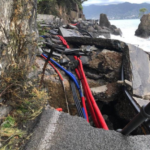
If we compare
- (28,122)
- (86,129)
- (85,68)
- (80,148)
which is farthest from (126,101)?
(28,122)

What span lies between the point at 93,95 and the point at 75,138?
1682mm

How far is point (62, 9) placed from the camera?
14570 mm

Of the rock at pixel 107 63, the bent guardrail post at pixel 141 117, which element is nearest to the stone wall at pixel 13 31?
the bent guardrail post at pixel 141 117

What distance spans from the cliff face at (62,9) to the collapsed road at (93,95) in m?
7.29

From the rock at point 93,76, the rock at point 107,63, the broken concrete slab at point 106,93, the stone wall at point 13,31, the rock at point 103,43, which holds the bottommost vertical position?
the broken concrete slab at point 106,93

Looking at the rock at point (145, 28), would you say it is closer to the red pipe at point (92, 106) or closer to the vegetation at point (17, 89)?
the red pipe at point (92, 106)

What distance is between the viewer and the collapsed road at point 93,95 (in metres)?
1.79

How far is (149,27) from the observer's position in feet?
97.3

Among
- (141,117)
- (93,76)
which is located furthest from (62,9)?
(141,117)

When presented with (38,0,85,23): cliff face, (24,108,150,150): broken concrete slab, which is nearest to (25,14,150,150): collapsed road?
(24,108,150,150): broken concrete slab

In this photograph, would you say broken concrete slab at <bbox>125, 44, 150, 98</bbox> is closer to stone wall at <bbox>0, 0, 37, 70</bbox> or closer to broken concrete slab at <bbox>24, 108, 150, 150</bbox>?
broken concrete slab at <bbox>24, 108, 150, 150</bbox>

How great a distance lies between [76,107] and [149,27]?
31.7 m

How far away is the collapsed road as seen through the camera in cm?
179

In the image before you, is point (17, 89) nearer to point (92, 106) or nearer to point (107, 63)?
point (92, 106)
